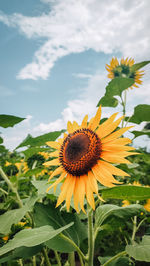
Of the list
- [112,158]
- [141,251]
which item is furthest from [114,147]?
[141,251]

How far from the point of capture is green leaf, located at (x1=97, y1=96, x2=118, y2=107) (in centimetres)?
147

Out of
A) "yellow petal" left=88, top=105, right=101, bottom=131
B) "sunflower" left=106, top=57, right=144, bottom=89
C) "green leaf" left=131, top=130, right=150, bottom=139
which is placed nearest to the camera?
"yellow petal" left=88, top=105, right=101, bottom=131

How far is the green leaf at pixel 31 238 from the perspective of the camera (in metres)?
0.67

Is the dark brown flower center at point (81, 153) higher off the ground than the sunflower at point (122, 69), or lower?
lower

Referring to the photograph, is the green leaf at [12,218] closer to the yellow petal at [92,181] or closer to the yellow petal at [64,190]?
the yellow petal at [64,190]

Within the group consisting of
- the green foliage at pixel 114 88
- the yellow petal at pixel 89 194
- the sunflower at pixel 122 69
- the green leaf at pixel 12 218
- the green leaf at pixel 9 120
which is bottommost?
the green leaf at pixel 12 218

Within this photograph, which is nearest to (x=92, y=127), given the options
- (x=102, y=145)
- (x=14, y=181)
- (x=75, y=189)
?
(x=102, y=145)

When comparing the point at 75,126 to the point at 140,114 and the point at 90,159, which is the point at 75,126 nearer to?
the point at 90,159

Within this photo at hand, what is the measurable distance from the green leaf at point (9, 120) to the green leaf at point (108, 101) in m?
0.59

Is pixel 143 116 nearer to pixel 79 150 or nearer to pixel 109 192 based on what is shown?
pixel 79 150

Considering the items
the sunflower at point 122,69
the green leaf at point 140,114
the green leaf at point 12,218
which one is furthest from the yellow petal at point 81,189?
the sunflower at point 122,69

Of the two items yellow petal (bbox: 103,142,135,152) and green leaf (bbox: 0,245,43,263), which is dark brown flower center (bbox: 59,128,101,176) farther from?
green leaf (bbox: 0,245,43,263)

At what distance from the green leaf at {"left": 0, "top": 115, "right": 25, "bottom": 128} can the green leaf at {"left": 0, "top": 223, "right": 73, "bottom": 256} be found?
64cm

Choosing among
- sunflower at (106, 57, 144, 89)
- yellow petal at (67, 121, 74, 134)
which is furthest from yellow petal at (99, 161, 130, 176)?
sunflower at (106, 57, 144, 89)
